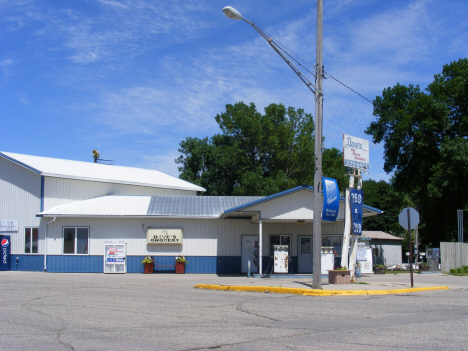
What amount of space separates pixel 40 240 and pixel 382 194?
60.4 metres

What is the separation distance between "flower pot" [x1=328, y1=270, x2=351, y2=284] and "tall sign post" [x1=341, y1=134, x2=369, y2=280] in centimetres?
61

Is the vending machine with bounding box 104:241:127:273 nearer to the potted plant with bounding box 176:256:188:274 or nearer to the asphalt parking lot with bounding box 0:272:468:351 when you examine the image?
the potted plant with bounding box 176:256:188:274

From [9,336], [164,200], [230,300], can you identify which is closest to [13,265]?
[164,200]

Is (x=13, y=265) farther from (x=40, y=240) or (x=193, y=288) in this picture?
(x=193, y=288)

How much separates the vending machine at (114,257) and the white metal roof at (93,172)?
5626 millimetres

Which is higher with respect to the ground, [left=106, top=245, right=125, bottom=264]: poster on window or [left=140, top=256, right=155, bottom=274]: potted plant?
[left=106, top=245, right=125, bottom=264]: poster on window

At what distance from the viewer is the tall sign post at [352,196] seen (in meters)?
18.8

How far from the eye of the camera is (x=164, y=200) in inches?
1132

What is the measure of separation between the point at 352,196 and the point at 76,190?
57.6ft

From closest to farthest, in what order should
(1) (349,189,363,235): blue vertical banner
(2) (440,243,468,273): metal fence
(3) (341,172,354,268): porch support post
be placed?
1. (3) (341,172,354,268): porch support post
2. (1) (349,189,363,235): blue vertical banner
3. (2) (440,243,468,273): metal fence

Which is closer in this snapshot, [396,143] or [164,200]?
[164,200]

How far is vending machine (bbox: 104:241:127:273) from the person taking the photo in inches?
1011

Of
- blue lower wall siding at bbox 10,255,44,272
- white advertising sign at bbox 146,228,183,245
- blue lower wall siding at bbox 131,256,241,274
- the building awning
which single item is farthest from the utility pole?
blue lower wall siding at bbox 10,255,44,272

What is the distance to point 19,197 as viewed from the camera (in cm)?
2816
